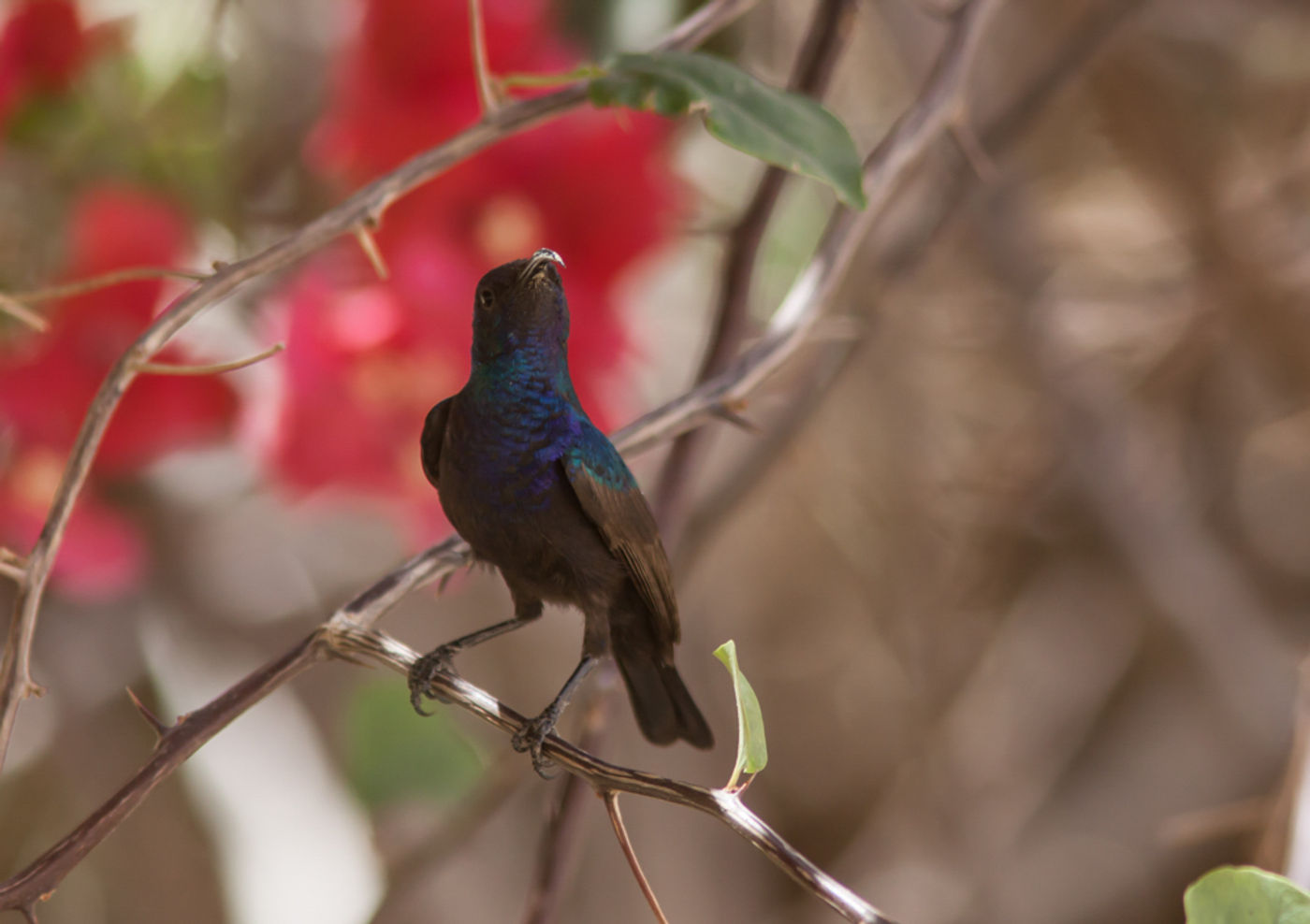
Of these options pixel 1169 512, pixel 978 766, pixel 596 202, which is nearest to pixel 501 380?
pixel 596 202

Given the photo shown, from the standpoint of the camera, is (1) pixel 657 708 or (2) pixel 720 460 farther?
(2) pixel 720 460

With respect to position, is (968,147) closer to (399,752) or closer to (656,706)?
(656,706)

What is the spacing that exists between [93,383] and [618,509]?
48 centimetres

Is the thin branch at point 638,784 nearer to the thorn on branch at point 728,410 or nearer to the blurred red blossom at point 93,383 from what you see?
the thorn on branch at point 728,410

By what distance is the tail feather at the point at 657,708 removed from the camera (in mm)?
553

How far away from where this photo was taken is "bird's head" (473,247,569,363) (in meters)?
0.43

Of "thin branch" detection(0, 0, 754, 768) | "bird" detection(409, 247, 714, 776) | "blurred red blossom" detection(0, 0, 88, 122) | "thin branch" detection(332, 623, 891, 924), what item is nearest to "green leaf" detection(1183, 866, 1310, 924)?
"thin branch" detection(332, 623, 891, 924)

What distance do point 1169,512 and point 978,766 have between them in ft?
1.30

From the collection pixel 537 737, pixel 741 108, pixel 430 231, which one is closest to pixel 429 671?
pixel 537 737

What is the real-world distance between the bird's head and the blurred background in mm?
245

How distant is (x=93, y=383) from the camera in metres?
0.77

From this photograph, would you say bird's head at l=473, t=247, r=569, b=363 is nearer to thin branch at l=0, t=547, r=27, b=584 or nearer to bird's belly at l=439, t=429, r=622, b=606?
bird's belly at l=439, t=429, r=622, b=606

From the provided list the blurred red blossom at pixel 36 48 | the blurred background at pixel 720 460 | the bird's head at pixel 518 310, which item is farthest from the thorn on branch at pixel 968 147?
the blurred red blossom at pixel 36 48

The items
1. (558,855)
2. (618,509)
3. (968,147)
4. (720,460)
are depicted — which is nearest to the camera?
(618,509)
